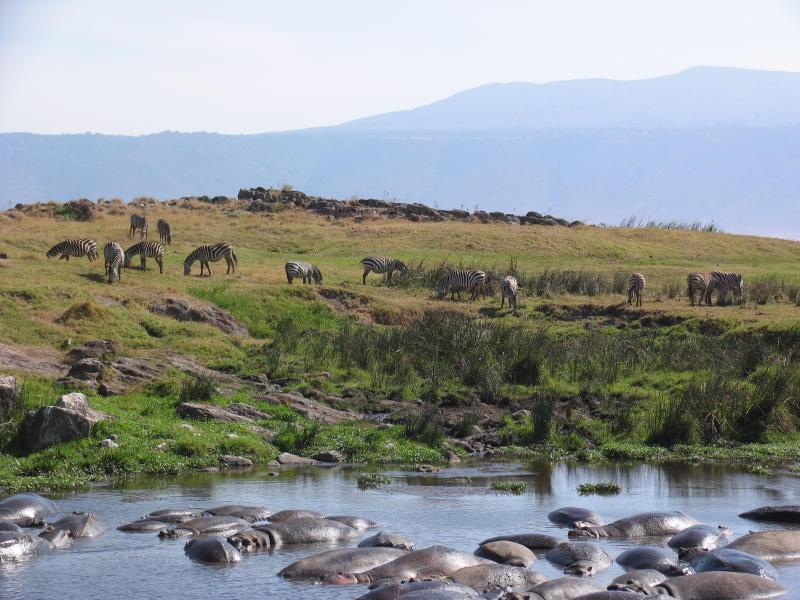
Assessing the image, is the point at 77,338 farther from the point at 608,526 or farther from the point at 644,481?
the point at 608,526

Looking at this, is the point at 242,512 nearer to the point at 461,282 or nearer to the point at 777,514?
the point at 777,514

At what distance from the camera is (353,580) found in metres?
11.8

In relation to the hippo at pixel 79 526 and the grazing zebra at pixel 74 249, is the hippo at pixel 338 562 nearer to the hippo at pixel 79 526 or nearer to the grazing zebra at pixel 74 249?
the hippo at pixel 79 526

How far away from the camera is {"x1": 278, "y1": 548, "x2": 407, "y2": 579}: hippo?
12.0 meters

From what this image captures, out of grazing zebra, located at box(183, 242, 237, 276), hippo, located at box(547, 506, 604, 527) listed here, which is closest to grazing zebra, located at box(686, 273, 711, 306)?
grazing zebra, located at box(183, 242, 237, 276)

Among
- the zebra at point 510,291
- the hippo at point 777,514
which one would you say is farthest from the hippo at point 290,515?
the zebra at point 510,291

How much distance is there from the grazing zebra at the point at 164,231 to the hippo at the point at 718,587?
3971 centimetres

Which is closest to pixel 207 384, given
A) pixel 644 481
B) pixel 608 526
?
pixel 644 481

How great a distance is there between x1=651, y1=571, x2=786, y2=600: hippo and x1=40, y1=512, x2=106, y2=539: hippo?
649 centimetres

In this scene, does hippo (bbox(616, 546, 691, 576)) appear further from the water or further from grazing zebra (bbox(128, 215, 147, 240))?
grazing zebra (bbox(128, 215, 147, 240))

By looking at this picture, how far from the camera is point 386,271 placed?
40812 mm

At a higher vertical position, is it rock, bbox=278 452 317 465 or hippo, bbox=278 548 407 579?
hippo, bbox=278 548 407 579

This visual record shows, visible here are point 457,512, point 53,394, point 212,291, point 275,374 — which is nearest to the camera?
point 457,512

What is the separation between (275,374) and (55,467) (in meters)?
7.71
